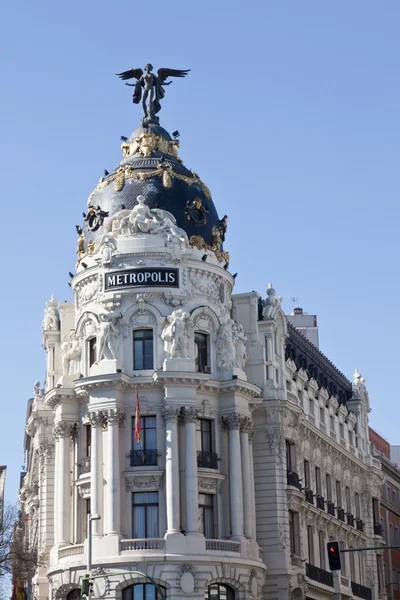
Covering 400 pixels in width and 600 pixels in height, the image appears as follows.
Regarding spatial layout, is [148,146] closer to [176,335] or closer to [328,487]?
[176,335]

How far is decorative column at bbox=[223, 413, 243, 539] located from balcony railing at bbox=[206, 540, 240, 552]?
0.52 metres

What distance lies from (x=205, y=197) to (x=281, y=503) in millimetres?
18405

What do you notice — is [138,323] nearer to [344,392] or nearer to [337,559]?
[337,559]

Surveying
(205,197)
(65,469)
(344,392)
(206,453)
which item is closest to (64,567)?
(65,469)

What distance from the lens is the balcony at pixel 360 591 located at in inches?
3265

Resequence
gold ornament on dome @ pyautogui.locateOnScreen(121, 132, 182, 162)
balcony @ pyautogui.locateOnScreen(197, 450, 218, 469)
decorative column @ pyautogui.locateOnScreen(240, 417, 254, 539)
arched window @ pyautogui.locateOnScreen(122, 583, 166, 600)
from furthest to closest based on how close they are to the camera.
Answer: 1. gold ornament on dome @ pyautogui.locateOnScreen(121, 132, 182, 162)
2. decorative column @ pyautogui.locateOnScreen(240, 417, 254, 539)
3. balcony @ pyautogui.locateOnScreen(197, 450, 218, 469)
4. arched window @ pyautogui.locateOnScreen(122, 583, 166, 600)

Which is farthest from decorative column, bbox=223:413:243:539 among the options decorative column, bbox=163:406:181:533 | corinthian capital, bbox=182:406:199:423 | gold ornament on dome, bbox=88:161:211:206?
gold ornament on dome, bbox=88:161:211:206

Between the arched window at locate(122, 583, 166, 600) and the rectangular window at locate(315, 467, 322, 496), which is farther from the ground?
the rectangular window at locate(315, 467, 322, 496)

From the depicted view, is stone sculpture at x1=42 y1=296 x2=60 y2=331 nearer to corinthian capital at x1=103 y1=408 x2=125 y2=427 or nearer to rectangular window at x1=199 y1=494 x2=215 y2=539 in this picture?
corinthian capital at x1=103 y1=408 x2=125 y2=427

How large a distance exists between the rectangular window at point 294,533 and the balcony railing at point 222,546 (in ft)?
24.9

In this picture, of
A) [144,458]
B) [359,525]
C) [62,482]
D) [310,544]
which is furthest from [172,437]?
[359,525]

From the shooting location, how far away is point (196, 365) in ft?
223

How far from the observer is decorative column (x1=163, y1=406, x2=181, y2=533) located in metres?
63.5

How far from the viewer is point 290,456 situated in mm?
74500
